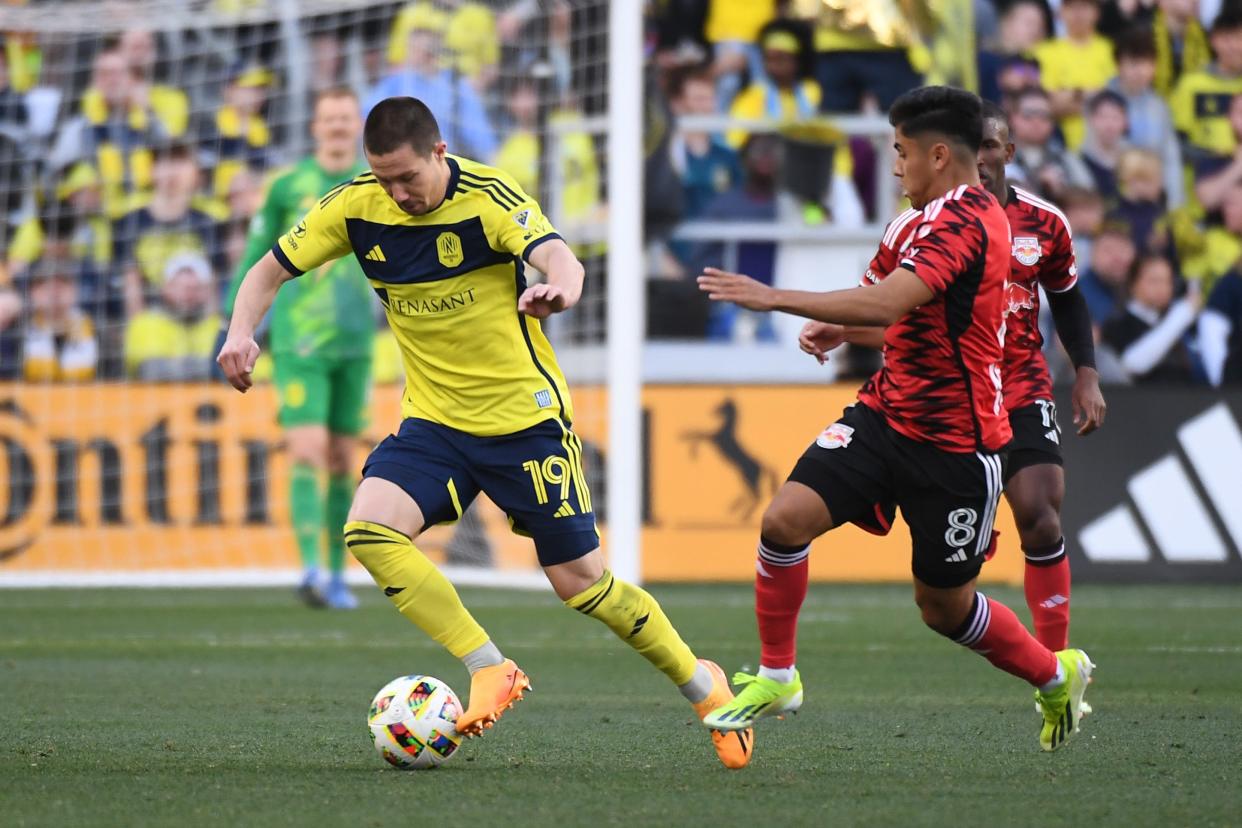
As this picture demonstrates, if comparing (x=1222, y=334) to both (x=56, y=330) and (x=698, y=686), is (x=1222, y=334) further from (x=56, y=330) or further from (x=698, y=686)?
(x=698, y=686)

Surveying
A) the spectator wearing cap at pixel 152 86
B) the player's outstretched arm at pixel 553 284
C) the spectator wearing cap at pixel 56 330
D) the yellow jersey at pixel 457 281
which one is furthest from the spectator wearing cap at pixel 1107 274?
the player's outstretched arm at pixel 553 284

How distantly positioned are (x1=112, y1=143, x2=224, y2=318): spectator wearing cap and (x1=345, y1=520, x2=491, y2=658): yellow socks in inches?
348

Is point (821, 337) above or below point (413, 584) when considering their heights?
above

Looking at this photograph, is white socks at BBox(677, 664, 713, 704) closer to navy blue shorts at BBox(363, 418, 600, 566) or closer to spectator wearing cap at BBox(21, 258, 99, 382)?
navy blue shorts at BBox(363, 418, 600, 566)

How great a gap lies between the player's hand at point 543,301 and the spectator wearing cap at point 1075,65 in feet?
34.3

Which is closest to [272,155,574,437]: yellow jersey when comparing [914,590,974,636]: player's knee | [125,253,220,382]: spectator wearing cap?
[914,590,974,636]: player's knee

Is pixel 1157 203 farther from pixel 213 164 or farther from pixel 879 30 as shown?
pixel 213 164

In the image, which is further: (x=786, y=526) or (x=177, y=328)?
(x=177, y=328)

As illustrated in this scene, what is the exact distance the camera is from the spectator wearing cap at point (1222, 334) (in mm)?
A: 13656

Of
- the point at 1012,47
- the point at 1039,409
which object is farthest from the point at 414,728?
the point at 1012,47

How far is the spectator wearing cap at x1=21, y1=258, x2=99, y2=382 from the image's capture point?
13086 millimetres

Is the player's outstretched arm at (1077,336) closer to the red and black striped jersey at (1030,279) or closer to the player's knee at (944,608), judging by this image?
the red and black striped jersey at (1030,279)

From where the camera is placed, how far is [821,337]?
18.6ft

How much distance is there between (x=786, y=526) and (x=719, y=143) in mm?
9296
